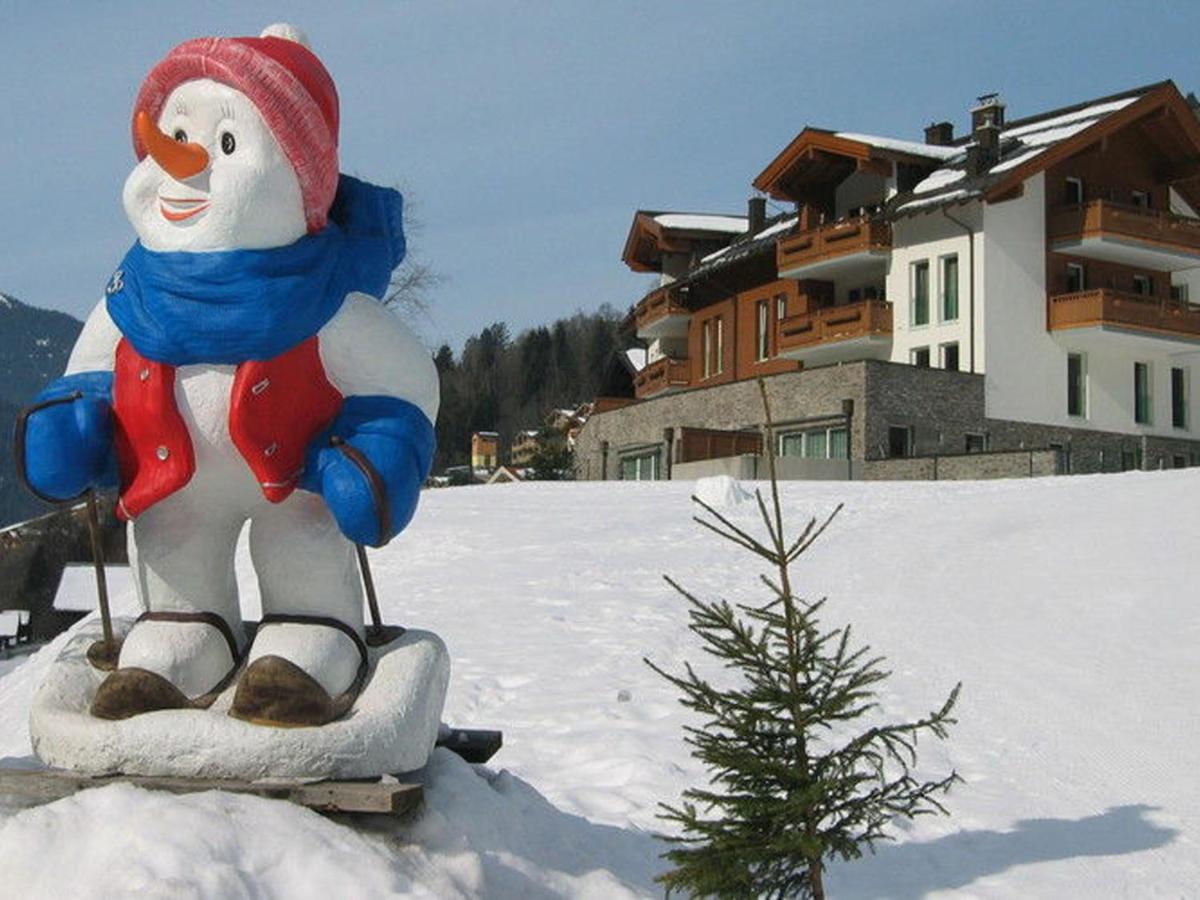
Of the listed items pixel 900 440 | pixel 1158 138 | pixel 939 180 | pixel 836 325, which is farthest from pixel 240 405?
pixel 1158 138

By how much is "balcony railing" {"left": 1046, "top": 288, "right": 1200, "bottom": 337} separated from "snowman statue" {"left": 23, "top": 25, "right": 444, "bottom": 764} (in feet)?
89.8

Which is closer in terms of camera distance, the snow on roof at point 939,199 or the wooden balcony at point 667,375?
the snow on roof at point 939,199

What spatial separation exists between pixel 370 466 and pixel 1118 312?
2825 centimetres

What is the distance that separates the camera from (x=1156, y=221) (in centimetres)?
3130

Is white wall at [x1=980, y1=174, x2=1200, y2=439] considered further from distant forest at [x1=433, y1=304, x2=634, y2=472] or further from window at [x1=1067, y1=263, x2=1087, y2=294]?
distant forest at [x1=433, y1=304, x2=634, y2=472]

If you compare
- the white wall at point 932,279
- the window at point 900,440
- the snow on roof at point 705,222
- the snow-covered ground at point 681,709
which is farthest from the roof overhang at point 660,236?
the snow-covered ground at point 681,709

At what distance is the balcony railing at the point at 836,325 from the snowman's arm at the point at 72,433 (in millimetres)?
27350

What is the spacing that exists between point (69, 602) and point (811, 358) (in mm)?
16751

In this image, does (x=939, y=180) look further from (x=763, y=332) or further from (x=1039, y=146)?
(x=763, y=332)

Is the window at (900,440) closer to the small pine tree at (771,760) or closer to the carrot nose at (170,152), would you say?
the small pine tree at (771,760)

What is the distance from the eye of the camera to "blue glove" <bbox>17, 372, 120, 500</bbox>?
4.70 metres

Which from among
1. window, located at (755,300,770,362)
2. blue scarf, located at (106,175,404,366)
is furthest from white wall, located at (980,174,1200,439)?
blue scarf, located at (106,175,404,366)

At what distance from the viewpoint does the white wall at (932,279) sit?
2977cm

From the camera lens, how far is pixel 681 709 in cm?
846
